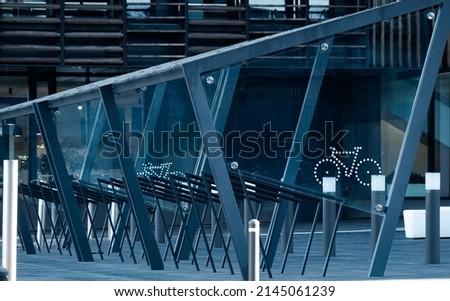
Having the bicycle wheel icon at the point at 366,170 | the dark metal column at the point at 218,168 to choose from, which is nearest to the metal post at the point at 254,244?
the dark metal column at the point at 218,168

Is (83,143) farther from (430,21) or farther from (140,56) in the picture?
(140,56)

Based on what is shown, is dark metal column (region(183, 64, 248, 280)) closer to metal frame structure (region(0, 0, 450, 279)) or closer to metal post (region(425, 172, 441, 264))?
metal frame structure (region(0, 0, 450, 279))

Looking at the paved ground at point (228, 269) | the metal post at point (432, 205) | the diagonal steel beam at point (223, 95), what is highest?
the diagonal steel beam at point (223, 95)

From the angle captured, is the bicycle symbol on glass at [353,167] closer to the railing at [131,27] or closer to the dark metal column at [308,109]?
the dark metal column at [308,109]

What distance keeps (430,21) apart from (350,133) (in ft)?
4.23

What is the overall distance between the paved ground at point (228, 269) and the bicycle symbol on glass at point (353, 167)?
925 millimetres

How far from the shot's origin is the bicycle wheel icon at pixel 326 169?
1213cm

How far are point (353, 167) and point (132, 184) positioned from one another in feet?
8.63

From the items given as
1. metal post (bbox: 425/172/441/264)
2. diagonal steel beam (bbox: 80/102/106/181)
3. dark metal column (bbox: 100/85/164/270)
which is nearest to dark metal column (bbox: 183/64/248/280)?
dark metal column (bbox: 100/85/164/270)

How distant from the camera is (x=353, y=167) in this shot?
1219 cm

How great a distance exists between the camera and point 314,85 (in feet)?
40.1

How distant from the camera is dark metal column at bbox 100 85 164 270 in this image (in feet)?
45.0
